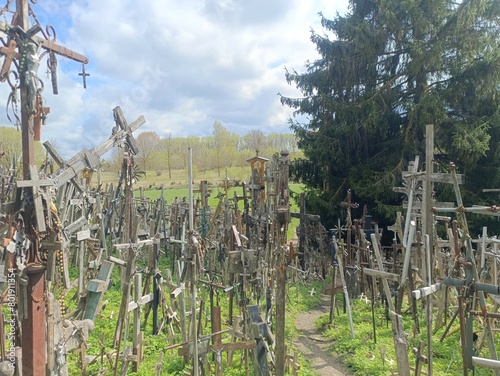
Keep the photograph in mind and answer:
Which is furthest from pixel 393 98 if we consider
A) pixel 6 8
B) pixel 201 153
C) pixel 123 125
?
pixel 201 153

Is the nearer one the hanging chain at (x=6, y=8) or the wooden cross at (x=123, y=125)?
the hanging chain at (x=6, y=8)

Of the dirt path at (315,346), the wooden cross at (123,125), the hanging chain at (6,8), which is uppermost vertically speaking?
the hanging chain at (6,8)

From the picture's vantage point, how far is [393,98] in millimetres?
15352

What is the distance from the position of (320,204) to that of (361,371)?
9.66m

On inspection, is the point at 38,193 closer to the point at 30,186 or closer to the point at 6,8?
the point at 30,186

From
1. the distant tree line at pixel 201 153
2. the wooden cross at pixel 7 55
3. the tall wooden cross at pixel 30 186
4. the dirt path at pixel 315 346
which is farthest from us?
the distant tree line at pixel 201 153

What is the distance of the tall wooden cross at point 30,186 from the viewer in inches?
160

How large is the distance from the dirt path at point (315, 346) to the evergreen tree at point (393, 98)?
237 inches

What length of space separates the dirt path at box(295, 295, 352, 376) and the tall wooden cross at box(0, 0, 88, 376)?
4.55 m

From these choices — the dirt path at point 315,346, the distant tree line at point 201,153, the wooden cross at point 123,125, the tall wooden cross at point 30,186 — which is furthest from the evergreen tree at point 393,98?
the distant tree line at point 201,153

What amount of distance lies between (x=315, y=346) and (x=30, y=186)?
20.7 ft

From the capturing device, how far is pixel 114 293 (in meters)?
Answer: 10.5

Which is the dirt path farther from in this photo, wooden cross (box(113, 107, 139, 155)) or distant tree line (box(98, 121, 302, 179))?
distant tree line (box(98, 121, 302, 179))

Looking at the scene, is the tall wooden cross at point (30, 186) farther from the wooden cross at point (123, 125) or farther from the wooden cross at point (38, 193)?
the wooden cross at point (123, 125)
